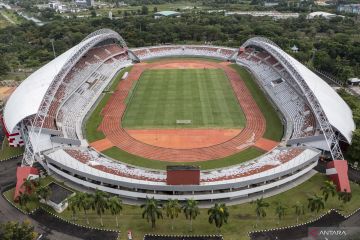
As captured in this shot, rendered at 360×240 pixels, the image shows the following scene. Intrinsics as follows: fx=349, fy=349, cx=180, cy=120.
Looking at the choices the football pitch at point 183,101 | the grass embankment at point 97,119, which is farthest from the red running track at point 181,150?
the football pitch at point 183,101

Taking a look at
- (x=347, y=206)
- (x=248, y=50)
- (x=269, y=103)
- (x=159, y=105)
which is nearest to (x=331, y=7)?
(x=248, y=50)

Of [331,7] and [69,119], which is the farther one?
[331,7]

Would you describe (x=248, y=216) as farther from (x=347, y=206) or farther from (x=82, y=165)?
(x=82, y=165)

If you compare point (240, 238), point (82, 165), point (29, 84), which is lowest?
point (240, 238)

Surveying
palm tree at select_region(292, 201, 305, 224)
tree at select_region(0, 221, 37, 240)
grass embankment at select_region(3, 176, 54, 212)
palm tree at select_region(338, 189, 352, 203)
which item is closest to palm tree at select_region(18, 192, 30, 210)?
grass embankment at select_region(3, 176, 54, 212)

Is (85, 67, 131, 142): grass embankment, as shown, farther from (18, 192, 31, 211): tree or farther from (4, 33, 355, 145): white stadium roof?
(18, 192, 31, 211): tree

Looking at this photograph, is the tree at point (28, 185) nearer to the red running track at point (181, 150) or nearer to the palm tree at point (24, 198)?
the palm tree at point (24, 198)

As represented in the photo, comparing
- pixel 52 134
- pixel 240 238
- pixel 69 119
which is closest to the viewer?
pixel 240 238

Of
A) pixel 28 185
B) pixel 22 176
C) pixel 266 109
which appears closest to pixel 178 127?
pixel 266 109
